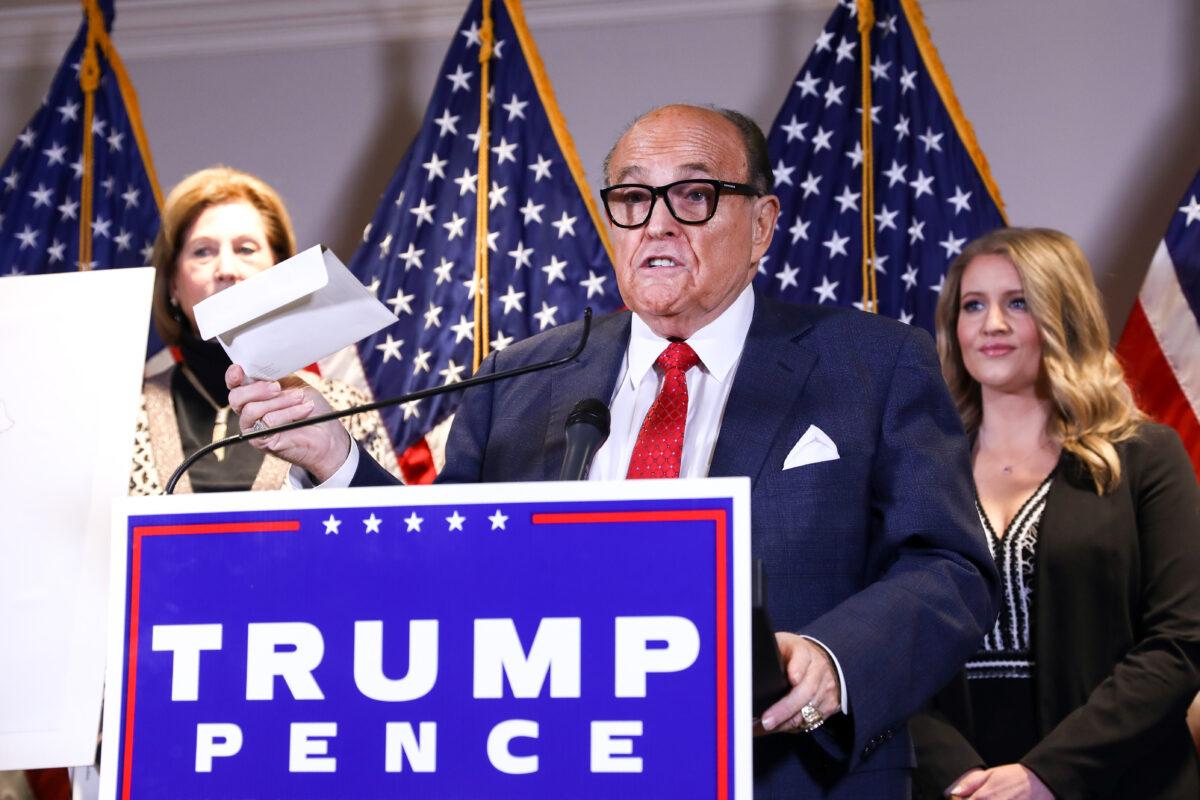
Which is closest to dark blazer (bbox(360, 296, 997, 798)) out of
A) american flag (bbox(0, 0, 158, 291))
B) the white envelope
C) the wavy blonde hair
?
the white envelope

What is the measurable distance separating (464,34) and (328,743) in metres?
2.98

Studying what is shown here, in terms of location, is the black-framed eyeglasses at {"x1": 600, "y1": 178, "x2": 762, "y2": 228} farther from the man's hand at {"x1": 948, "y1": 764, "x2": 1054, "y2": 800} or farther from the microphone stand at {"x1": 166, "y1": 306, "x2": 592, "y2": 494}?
the man's hand at {"x1": 948, "y1": 764, "x2": 1054, "y2": 800}

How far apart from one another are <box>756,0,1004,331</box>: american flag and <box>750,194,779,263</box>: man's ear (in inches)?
62.9

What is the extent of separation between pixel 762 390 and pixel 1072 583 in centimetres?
102

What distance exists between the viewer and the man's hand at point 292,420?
1657mm

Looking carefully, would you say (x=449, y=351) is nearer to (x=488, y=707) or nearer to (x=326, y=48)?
(x=326, y=48)

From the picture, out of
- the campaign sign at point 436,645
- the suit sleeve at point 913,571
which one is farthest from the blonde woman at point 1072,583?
the campaign sign at point 436,645

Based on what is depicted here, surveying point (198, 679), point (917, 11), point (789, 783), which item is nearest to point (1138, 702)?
point (789, 783)

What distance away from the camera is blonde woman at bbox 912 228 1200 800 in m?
2.42

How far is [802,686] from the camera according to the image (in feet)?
4.49

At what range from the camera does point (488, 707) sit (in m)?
1.25

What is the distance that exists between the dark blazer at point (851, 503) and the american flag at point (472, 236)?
171 cm

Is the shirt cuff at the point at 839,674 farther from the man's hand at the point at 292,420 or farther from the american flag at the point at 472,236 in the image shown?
the american flag at the point at 472,236

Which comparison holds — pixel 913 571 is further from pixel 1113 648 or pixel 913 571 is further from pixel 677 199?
pixel 1113 648
